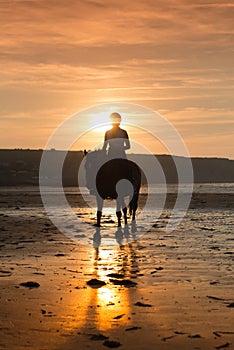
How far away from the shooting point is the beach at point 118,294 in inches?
298

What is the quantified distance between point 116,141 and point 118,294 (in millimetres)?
10536

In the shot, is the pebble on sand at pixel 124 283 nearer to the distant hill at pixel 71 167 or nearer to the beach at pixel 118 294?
the beach at pixel 118 294

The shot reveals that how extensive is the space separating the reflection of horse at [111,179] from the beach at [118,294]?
3.14 metres

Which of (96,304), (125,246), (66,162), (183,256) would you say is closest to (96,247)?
(125,246)

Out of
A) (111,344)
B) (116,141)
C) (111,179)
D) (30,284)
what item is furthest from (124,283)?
(111,179)

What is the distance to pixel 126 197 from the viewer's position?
2139 cm

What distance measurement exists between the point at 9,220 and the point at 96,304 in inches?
601

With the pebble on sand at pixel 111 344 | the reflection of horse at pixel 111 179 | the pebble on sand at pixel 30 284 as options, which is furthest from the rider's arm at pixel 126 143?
the pebble on sand at pixel 111 344

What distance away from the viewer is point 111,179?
67.9 ft

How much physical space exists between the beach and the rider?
3.34m

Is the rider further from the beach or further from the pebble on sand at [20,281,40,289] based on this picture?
the pebble on sand at [20,281,40,289]

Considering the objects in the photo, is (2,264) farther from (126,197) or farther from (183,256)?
(126,197)

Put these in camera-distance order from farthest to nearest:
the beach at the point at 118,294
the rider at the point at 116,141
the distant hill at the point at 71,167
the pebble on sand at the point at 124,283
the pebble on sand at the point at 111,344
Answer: the distant hill at the point at 71,167
the rider at the point at 116,141
the pebble on sand at the point at 124,283
the beach at the point at 118,294
the pebble on sand at the point at 111,344

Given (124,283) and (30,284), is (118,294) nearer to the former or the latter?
(124,283)
